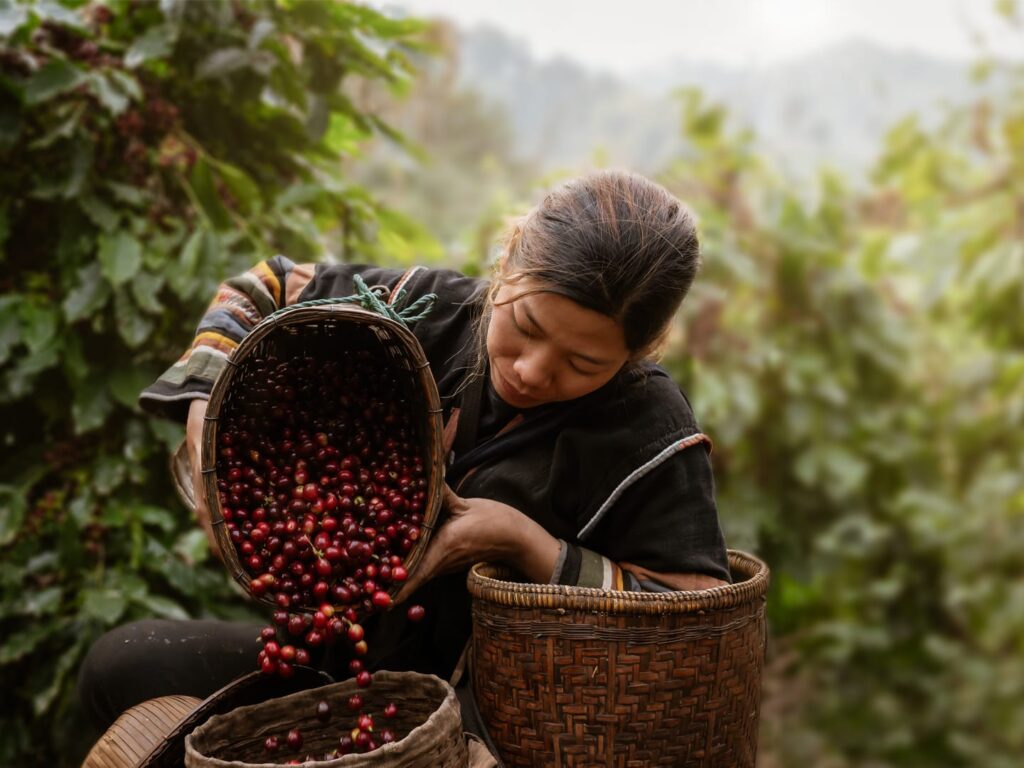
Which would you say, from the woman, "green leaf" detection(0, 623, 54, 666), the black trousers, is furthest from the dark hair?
"green leaf" detection(0, 623, 54, 666)

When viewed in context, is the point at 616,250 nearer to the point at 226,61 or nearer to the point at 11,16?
the point at 226,61

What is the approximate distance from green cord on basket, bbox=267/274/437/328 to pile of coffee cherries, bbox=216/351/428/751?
83mm

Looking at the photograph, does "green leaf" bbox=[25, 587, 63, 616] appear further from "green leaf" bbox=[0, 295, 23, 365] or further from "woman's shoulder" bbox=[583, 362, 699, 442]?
"woman's shoulder" bbox=[583, 362, 699, 442]

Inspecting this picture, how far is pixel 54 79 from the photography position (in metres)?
2.16

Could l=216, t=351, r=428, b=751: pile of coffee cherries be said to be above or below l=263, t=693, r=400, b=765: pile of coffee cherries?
above

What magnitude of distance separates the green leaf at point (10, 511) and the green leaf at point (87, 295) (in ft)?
1.33

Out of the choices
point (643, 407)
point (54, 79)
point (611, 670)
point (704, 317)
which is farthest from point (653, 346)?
point (704, 317)

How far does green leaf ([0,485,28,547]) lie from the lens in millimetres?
2209

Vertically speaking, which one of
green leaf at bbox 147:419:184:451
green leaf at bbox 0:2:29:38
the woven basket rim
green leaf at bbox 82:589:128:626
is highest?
green leaf at bbox 0:2:29:38

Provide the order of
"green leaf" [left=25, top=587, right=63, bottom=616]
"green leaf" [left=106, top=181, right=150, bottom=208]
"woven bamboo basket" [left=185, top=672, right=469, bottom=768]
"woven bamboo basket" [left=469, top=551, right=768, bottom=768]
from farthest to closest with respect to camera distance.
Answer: "green leaf" [left=106, top=181, right=150, bottom=208] → "green leaf" [left=25, top=587, right=63, bottom=616] → "woven bamboo basket" [left=469, top=551, right=768, bottom=768] → "woven bamboo basket" [left=185, top=672, right=469, bottom=768]

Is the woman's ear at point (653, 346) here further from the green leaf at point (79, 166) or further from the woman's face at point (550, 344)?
the green leaf at point (79, 166)

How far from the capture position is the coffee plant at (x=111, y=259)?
Answer: 7.30 ft

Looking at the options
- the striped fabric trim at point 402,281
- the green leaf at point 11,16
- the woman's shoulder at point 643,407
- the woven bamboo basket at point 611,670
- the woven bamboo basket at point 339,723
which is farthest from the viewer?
the green leaf at point 11,16

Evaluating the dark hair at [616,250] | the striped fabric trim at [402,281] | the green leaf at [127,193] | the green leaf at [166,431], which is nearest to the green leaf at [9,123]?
the green leaf at [127,193]
